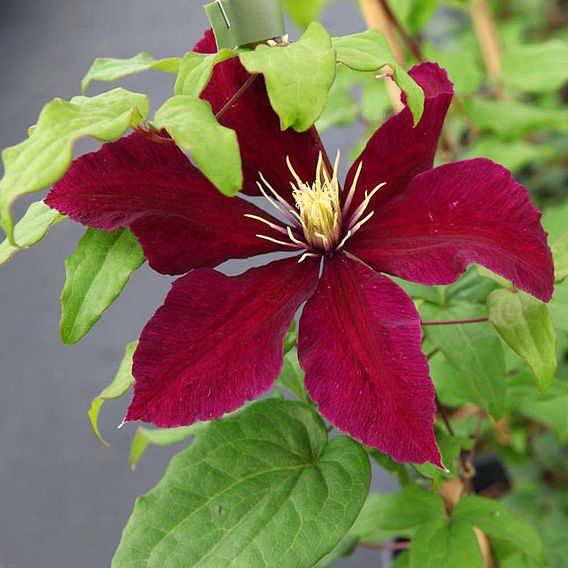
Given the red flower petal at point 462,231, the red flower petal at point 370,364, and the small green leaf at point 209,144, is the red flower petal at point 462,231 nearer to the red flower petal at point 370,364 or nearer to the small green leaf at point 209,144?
the red flower petal at point 370,364

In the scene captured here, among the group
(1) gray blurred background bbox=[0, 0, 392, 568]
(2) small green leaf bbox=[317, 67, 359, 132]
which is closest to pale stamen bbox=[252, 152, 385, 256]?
(2) small green leaf bbox=[317, 67, 359, 132]

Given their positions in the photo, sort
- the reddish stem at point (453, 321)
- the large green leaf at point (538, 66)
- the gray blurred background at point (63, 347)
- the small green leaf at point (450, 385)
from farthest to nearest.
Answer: the gray blurred background at point (63, 347), the large green leaf at point (538, 66), the small green leaf at point (450, 385), the reddish stem at point (453, 321)

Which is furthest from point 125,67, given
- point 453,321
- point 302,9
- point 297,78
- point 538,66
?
point 538,66

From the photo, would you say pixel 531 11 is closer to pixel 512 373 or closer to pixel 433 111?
pixel 512 373

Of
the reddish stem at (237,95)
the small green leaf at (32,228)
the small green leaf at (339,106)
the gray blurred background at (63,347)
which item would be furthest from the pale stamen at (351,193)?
the gray blurred background at (63,347)

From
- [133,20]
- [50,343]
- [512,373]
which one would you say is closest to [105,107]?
[512,373]

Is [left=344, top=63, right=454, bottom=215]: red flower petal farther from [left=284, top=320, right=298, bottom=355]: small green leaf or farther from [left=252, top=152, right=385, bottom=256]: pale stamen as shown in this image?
[left=284, top=320, right=298, bottom=355]: small green leaf
